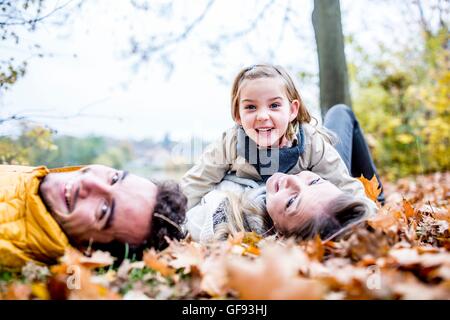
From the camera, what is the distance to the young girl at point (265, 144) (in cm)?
268

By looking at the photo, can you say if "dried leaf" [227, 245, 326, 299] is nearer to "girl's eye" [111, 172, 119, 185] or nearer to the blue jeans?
"girl's eye" [111, 172, 119, 185]

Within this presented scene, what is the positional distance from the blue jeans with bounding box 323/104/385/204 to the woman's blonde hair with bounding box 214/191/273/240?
1.34 meters

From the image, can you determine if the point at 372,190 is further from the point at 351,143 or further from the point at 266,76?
the point at 266,76

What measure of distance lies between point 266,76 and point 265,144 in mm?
474

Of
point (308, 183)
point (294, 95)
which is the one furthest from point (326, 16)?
point (308, 183)

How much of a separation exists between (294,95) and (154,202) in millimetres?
1552

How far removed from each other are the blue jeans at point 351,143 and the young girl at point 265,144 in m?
0.47

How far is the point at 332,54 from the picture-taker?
457 centimetres

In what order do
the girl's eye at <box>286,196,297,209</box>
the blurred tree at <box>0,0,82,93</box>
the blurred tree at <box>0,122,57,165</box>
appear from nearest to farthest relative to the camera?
1. the girl's eye at <box>286,196,297,209</box>
2. the blurred tree at <box>0,0,82,93</box>
3. the blurred tree at <box>0,122,57,165</box>

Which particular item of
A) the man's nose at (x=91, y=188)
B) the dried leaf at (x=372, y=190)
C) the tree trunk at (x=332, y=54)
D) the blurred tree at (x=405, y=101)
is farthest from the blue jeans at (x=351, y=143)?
the blurred tree at (x=405, y=101)

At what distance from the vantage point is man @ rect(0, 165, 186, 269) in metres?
1.59

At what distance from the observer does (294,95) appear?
9.66 feet

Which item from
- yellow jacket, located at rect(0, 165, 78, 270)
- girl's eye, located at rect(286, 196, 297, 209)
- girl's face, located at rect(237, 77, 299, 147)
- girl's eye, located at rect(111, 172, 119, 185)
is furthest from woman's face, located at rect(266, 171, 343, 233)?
yellow jacket, located at rect(0, 165, 78, 270)

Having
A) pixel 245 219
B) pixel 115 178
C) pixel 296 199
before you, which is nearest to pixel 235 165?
pixel 245 219
